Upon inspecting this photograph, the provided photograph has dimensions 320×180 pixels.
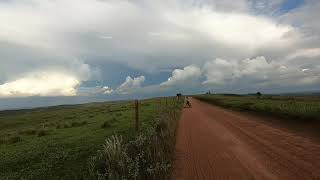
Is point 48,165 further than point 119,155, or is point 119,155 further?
point 48,165

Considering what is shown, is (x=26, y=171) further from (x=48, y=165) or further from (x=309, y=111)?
(x=309, y=111)

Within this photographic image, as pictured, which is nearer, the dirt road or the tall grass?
the tall grass

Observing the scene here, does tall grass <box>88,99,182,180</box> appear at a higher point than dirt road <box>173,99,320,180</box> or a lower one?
higher

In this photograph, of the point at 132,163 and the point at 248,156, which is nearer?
the point at 132,163

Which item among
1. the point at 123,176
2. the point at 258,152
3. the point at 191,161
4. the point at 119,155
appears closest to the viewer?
the point at 123,176

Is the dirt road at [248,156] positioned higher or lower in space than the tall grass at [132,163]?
lower

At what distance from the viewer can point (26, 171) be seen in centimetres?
1661

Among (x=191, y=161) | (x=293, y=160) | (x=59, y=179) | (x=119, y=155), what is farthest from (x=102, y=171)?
(x=293, y=160)

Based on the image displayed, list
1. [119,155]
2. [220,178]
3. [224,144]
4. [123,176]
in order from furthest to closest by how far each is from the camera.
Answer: [224,144]
[220,178]
[119,155]
[123,176]

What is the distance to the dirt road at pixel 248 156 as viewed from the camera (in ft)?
40.4

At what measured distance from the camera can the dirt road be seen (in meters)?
12.3

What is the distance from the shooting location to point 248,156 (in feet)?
50.5

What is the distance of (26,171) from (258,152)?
9.53 meters

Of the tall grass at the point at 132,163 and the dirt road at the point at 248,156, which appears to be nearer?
the tall grass at the point at 132,163
